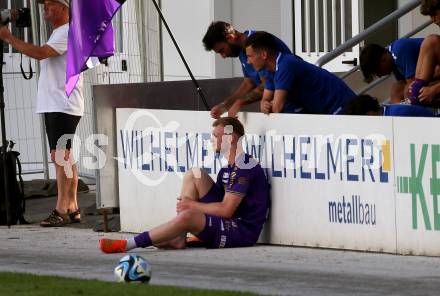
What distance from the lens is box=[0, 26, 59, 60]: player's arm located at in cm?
1335

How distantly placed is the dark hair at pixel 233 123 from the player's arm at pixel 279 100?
12.3 inches

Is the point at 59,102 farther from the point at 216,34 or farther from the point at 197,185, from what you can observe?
the point at 197,185

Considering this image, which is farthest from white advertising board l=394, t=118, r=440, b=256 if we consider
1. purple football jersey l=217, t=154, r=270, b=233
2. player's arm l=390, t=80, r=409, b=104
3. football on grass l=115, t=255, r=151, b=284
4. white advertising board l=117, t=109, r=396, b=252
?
football on grass l=115, t=255, r=151, b=284

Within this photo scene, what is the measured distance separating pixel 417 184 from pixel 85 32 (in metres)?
4.02

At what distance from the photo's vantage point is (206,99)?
A: 46.5 ft

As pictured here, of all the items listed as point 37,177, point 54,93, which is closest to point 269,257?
point 54,93

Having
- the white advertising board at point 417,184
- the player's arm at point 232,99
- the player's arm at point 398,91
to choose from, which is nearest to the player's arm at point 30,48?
the player's arm at point 232,99

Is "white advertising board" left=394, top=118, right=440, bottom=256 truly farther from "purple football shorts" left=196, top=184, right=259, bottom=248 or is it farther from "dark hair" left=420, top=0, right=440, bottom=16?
"purple football shorts" left=196, top=184, right=259, bottom=248

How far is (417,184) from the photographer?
34.6ft

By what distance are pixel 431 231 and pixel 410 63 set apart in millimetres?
1716

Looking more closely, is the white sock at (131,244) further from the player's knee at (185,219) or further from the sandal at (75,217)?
the sandal at (75,217)

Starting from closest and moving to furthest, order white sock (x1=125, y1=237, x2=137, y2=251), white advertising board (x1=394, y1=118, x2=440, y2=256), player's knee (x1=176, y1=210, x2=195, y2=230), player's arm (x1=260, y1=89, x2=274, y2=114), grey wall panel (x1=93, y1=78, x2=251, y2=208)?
1. white advertising board (x1=394, y1=118, x2=440, y2=256)
2. player's knee (x1=176, y1=210, x2=195, y2=230)
3. white sock (x1=125, y1=237, x2=137, y2=251)
4. player's arm (x1=260, y1=89, x2=274, y2=114)
5. grey wall panel (x1=93, y1=78, x2=251, y2=208)

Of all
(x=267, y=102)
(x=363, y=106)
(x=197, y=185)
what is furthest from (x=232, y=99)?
(x=363, y=106)

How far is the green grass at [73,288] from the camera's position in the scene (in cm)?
862
